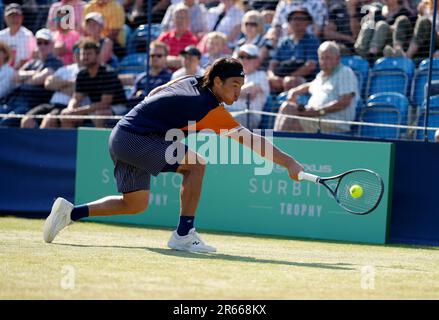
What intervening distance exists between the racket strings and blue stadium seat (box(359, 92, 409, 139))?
2.84 meters

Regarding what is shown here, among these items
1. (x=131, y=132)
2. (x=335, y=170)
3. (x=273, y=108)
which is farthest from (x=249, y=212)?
(x=131, y=132)

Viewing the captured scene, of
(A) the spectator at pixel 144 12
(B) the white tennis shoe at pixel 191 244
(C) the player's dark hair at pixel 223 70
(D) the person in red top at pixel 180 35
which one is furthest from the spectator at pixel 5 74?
(C) the player's dark hair at pixel 223 70

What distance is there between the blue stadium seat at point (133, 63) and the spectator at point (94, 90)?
0.57m

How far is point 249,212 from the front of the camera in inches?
453

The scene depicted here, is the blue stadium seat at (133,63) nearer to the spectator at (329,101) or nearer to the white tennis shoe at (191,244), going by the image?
the spectator at (329,101)

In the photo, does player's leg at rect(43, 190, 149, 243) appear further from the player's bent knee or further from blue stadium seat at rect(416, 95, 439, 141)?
blue stadium seat at rect(416, 95, 439, 141)

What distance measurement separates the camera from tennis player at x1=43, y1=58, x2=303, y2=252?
832cm

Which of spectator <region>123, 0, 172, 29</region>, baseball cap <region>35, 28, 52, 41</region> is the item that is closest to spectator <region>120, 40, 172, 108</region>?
spectator <region>123, 0, 172, 29</region>

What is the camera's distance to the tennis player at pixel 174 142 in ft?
27.3

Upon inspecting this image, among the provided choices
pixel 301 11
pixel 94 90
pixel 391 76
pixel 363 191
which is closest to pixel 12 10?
pixel 94 90

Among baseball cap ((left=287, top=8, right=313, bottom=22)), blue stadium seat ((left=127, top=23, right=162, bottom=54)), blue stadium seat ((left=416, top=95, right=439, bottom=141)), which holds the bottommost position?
blue stadium seat ((left=416, top=95, right=439, bottom=141))

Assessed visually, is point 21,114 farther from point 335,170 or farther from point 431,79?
point 431,79
